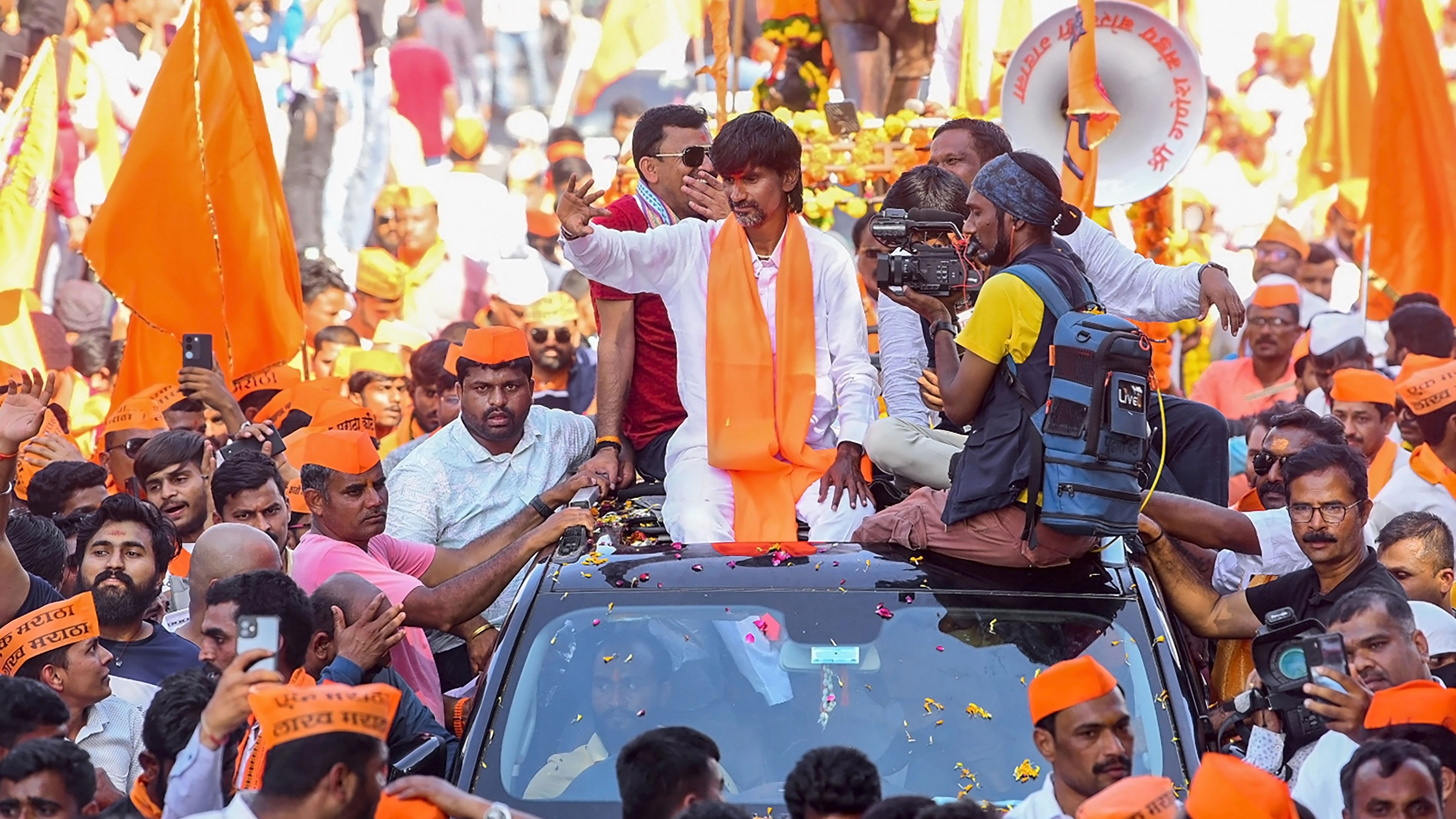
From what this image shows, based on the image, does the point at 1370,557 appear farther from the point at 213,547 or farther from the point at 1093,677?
the point at 213,547

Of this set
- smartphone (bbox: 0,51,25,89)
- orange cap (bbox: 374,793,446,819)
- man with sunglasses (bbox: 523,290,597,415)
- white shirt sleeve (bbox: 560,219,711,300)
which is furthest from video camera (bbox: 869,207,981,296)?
smartphone (bbox: 0,51,25,89)

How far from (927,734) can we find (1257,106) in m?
15.8

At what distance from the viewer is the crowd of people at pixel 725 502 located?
4824 mm

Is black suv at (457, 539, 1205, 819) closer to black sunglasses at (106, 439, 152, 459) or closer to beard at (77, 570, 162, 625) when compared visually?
beard at (77, 570, 162, 625)

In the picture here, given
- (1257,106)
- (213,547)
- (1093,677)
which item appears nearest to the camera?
(1093,677)

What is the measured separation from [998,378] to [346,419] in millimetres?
3805

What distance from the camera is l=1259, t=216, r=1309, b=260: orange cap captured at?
541 inches

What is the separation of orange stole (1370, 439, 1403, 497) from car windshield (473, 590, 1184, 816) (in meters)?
3.68

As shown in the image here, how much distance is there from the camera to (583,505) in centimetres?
656

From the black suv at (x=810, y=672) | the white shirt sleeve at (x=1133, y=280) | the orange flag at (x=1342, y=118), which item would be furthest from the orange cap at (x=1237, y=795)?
the orange flag at (x=1342, y=118)

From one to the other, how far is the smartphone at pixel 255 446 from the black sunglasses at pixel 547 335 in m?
2.67

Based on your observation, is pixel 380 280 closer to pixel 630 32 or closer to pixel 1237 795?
pixel 630 32

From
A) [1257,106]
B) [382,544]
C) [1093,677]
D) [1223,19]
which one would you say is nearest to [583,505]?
[382,544]

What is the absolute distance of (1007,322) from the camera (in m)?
5.68
